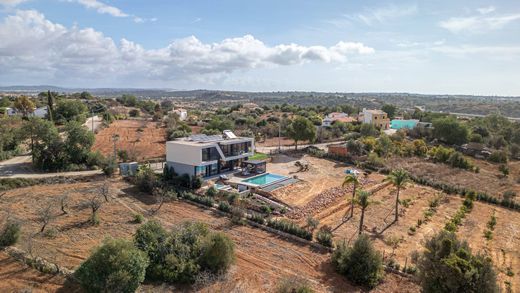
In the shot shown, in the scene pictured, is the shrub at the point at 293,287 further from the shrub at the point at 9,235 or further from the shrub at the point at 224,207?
the shrub at the point at 9,235

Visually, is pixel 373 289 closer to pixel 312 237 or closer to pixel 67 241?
pixel 312 237

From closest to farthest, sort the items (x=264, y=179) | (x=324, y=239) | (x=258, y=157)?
1. (x=324, y=239)
2. (x=264, y=179)
3. (x=258, y=157)

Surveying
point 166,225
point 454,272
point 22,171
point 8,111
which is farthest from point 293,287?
point 8,111

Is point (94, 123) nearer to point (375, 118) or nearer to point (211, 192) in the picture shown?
point (211, 192)

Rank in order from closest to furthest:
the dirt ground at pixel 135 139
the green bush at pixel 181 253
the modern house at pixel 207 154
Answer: the green bush at pixel 181 253 → the modern house at pixel 207 154 → the dirt ground at pixel 135 139

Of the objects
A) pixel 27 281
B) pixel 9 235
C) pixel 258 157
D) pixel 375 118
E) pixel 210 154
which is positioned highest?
pixel 375 118

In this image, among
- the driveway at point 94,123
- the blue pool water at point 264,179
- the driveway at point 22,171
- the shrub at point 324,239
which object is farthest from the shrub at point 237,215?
the driveway at point 94,123

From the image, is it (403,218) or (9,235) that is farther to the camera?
(403,218)
